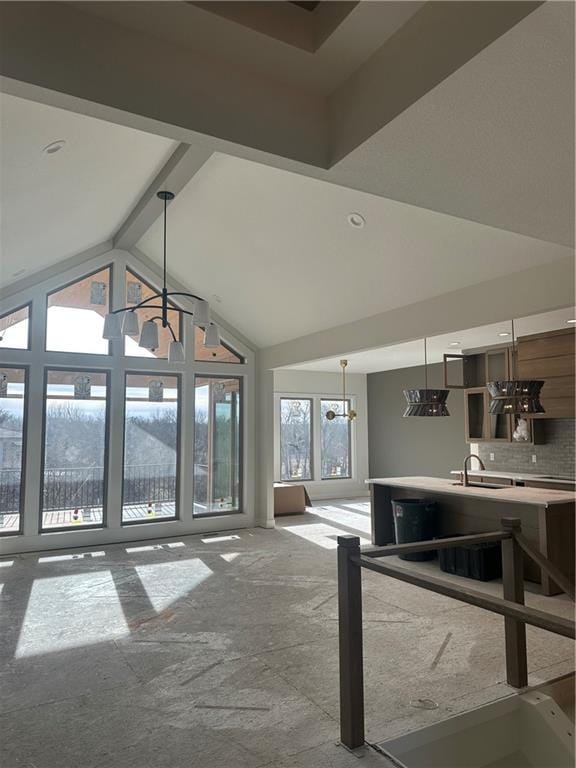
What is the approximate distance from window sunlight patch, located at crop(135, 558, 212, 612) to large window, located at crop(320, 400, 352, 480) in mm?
5656

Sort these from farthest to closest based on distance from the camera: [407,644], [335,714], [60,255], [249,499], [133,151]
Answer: [249,499] → [60,255] → [133,151] → [407,644] → [335,714]

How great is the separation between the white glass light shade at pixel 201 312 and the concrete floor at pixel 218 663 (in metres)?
2.44

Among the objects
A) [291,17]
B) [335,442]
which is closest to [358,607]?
[291,17]

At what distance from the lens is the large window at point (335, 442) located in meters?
11.4

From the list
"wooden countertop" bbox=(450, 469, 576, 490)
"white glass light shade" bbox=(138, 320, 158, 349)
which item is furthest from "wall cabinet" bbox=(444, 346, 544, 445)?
"white glass light shade" bbox=(138, 320, 158, 349)

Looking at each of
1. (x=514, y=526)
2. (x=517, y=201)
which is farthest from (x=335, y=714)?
(x=517, y=201)

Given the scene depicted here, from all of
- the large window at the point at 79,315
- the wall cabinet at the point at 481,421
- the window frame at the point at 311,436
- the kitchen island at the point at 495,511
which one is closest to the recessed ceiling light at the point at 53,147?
the large window at the point at 79,315

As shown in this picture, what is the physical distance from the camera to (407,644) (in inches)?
146

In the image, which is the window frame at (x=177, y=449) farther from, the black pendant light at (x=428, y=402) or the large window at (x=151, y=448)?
the black pendant light at (x=428, y=402)

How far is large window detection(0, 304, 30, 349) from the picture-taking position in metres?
6.51

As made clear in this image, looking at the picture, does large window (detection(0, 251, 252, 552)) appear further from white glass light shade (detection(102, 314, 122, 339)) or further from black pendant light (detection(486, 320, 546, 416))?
black pendant light (detection(486, 320, 546, 416))

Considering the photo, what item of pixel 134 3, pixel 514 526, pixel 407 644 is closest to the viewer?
pixel 134 3

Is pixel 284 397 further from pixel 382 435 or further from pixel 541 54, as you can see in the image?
pixel 541 54

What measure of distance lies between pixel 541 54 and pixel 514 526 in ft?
8.36
